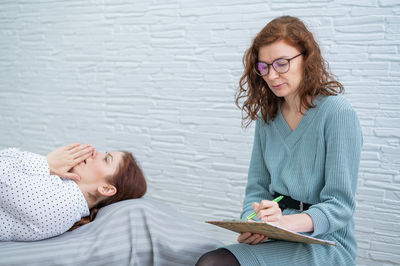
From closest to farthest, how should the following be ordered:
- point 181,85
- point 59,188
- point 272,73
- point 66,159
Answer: point 272,73
point 59,188
point 66,159
point 181,85

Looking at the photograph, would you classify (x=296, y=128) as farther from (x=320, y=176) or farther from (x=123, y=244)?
(x=123, y=244)

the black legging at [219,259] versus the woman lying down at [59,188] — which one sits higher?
the woman lying down at [59,188]

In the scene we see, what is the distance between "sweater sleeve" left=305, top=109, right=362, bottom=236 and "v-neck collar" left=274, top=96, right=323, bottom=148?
0.33 ft

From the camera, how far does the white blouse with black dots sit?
5.06 ft

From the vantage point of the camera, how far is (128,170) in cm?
185

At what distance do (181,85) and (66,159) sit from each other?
1092mm

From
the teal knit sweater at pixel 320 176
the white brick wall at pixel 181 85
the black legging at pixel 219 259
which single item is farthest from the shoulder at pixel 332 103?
the white brick wall at pixel 181 85

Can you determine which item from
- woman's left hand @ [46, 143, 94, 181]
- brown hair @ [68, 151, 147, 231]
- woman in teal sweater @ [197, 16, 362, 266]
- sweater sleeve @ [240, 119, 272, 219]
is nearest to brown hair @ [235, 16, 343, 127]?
woman in teal sweater @ [197, 16, 362, 266]

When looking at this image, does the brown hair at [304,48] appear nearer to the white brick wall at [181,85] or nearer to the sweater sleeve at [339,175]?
the sweater sleeve at [339,175]

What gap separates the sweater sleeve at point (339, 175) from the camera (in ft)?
4.34

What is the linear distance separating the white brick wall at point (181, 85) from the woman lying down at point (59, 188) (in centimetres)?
88

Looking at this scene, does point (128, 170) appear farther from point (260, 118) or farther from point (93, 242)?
point (260, 118)

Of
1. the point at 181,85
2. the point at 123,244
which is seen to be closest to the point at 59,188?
the point at 123,244

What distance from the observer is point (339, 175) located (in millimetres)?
1341
